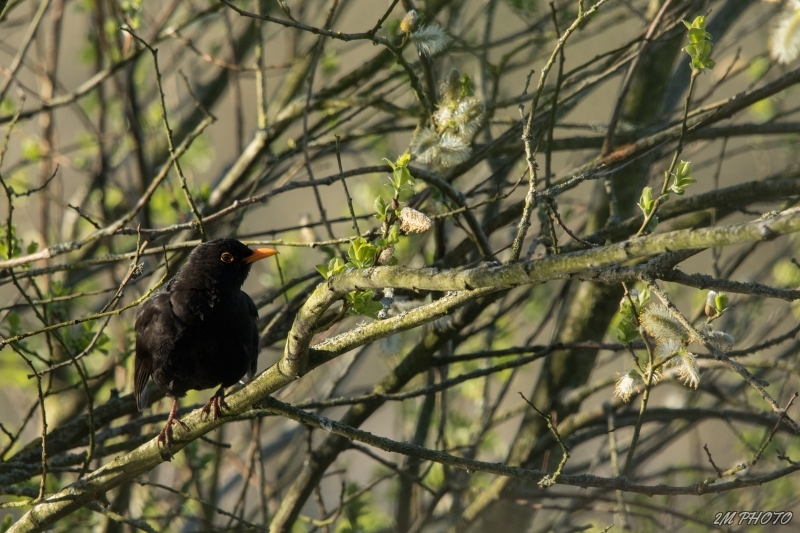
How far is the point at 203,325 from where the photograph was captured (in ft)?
15.2

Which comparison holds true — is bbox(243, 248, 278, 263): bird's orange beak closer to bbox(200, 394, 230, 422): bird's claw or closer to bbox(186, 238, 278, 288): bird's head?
bbox(186, 238, 278, 288): bird's head

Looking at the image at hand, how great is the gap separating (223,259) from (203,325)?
0.38 metres

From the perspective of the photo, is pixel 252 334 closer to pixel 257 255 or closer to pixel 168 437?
pixel 257 255

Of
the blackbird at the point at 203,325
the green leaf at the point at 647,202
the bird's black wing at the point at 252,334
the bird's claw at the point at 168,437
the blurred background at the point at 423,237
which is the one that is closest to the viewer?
the green leaf at the point at 647,202

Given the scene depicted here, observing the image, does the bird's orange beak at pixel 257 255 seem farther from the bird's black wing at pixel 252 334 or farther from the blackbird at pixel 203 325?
the bird's black wing at pixel 252 334

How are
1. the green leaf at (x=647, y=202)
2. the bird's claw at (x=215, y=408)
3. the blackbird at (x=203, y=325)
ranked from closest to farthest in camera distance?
the green leaf at (x=647, y=202)
the bird's claw at (x=215, y=408)
the blackbird at (x=203, y=325)

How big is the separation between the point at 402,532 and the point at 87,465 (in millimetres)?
2755

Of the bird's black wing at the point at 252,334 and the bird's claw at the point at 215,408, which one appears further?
the bird's black wing at the point at 252,334

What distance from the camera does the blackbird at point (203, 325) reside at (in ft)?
15.2

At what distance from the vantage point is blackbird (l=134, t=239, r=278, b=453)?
4621mm

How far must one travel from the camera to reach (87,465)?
4.07 m

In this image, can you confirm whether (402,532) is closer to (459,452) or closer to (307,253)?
(459,452)

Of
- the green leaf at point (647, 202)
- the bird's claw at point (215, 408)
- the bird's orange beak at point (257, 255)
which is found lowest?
the green leaf at point (647, 202)

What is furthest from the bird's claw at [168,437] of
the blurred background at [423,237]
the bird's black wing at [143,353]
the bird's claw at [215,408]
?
the bird's black wing at [143,353]
